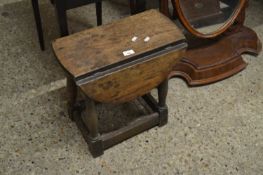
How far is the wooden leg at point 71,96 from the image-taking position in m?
1.59

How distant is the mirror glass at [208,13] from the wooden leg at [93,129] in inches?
31.7

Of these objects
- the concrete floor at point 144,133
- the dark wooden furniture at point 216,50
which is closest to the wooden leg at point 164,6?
the dark wooden furniture at point 216,50

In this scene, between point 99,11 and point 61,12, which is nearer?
point 61,12

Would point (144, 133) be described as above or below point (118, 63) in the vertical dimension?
below

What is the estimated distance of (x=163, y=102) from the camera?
1655mm

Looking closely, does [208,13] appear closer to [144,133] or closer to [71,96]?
[144,133]

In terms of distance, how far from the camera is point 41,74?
2047 millimetres

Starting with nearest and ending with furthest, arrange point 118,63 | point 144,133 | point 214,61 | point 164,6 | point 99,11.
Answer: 1. point 118,63
2. point 144,133
3. point 164,6
4. point 214,61
5. point 99,11

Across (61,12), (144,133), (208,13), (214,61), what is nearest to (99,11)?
(61,12)

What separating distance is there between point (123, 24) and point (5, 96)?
2.73ft

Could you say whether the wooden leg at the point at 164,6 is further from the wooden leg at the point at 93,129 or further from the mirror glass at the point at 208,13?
the wooden leg at the point at 93,129

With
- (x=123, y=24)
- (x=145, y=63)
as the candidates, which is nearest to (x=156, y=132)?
(x=145, y=63)

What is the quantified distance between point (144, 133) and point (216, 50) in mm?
704

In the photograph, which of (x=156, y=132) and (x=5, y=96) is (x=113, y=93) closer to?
(x=156, y=132)
